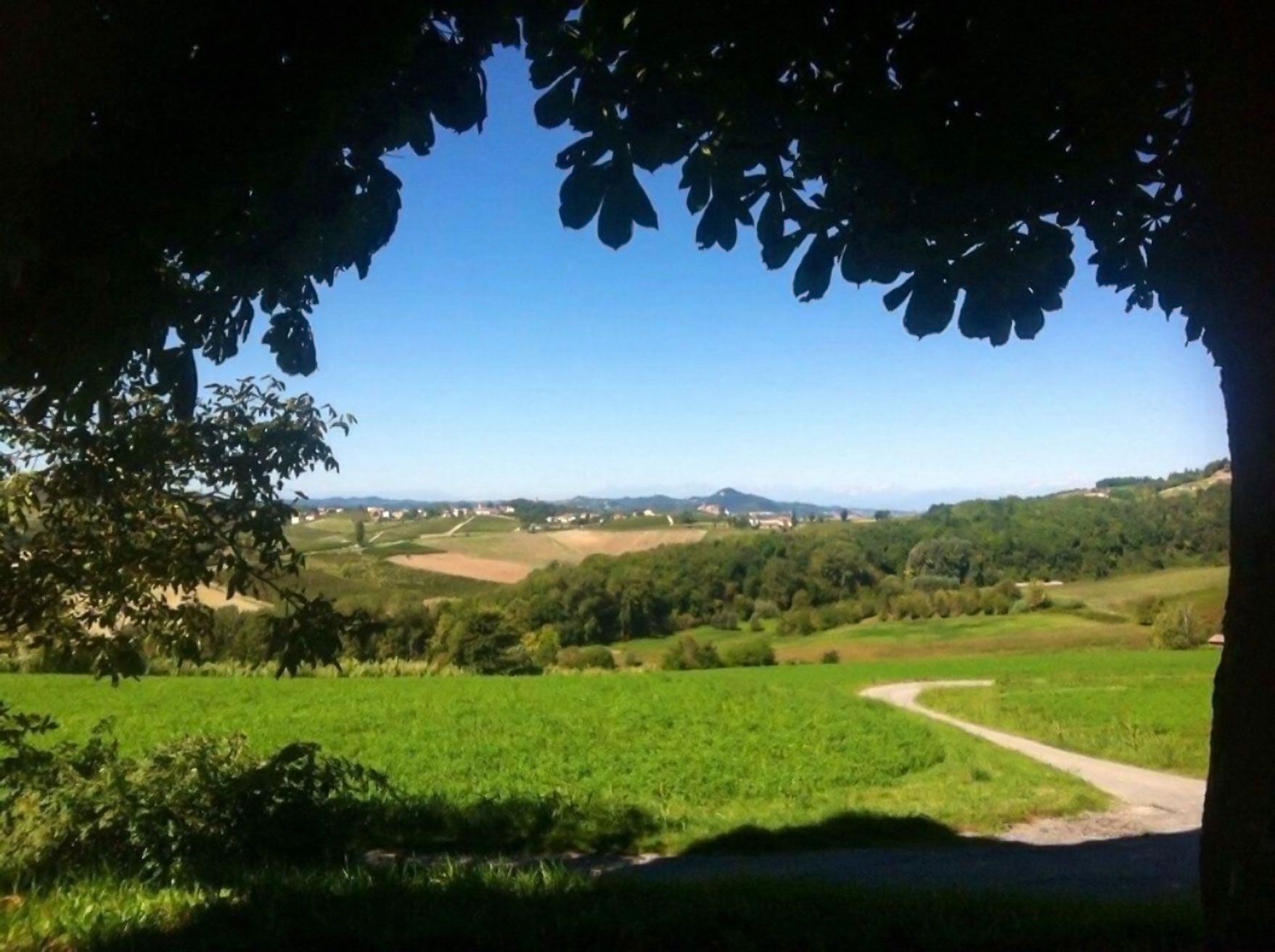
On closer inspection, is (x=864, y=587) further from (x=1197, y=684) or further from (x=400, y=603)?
(x=400, y=603)

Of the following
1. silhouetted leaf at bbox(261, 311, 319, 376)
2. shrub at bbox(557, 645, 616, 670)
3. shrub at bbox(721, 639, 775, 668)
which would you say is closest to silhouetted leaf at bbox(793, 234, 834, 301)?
silhouetted leaf at bbox(261, 311, 319, 376)

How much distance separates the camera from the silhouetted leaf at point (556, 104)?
391cm

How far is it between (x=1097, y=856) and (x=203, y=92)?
395 inches

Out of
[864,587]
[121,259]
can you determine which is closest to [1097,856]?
[121,259]

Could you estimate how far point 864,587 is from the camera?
45656 mm

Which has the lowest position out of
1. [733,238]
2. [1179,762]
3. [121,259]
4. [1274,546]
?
[1179,762]

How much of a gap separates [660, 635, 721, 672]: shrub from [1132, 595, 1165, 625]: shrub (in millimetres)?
16703

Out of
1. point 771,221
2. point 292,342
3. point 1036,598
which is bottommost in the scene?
point 1036,598

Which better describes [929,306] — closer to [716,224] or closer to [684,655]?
[716,224]

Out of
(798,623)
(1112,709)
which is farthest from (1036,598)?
(1112,709)

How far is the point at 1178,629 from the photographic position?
29.8 m

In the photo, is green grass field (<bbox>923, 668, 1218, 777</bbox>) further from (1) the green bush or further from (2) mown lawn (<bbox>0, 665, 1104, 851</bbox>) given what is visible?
(1) the green bush

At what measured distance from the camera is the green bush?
6.86 meters

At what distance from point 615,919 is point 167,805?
4.88 meters
